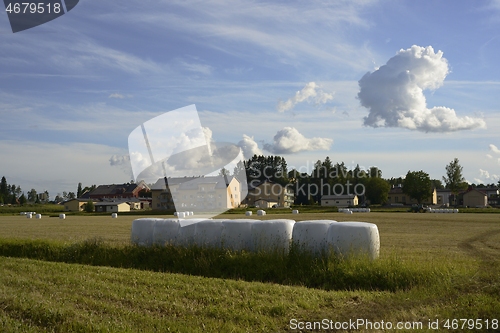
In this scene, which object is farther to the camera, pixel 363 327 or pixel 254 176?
pixel 254 176

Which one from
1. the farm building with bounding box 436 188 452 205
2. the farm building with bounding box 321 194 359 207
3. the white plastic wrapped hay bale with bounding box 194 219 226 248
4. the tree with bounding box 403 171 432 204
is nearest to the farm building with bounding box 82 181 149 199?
the farm building with bounding box 321 194 359 207

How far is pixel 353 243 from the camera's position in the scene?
11.3 meters

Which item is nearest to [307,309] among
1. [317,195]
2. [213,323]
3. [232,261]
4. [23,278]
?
[213,323]

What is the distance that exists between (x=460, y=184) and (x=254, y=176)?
73.5m

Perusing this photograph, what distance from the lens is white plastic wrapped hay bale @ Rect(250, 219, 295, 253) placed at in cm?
1218

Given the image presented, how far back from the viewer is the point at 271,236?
12.5 metres

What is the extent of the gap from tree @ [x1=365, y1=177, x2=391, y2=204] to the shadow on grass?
118818 millimetres

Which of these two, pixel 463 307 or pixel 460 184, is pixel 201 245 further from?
pixel 460 184

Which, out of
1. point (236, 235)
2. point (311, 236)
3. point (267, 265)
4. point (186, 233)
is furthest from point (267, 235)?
point (186, 233)

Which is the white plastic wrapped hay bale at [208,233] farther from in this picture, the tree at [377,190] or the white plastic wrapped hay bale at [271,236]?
the tree at [377,190]

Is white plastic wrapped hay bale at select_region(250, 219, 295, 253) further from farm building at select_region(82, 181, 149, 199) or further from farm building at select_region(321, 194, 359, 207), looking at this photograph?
farm building at select_region(82, 181, 149, 199)

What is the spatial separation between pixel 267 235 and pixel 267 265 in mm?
2000

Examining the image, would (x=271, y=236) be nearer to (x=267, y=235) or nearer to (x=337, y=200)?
(x=267, y=235)

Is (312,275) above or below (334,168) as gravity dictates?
below
